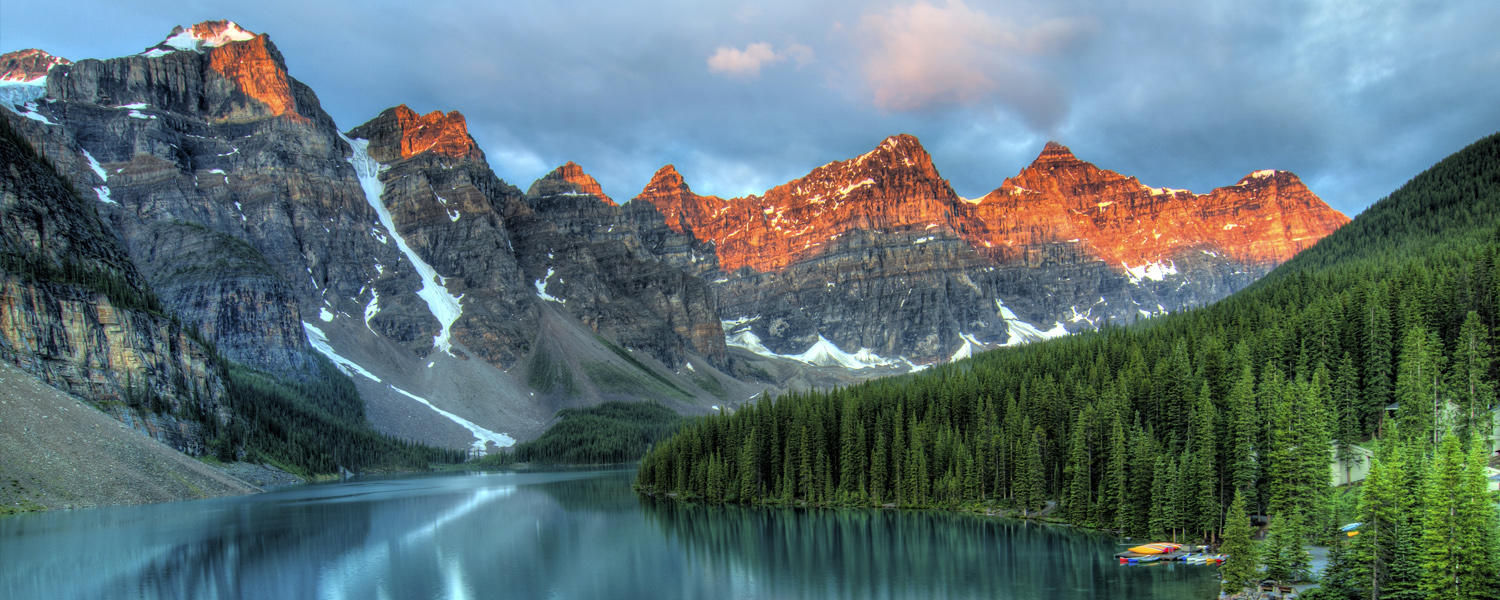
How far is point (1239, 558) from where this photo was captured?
47938 millimetres

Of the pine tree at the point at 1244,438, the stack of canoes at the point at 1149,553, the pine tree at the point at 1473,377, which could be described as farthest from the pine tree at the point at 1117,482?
the pine tree at the point at 1473,377

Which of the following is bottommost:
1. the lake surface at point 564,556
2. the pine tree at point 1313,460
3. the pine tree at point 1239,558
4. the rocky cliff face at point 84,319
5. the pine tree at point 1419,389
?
the lake surface at point 564,556

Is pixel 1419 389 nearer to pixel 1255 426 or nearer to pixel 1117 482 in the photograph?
pixel 1255 426

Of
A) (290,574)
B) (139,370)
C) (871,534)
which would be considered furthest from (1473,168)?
(139,370)

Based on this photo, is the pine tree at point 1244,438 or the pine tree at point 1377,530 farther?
the pine tree at point 1244,438

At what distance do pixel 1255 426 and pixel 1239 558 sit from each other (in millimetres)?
21519

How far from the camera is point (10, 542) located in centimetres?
7300

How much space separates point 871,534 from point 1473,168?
93051 mm

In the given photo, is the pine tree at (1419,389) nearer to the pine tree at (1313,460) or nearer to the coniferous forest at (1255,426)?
the coniferous forest at (1255,426)

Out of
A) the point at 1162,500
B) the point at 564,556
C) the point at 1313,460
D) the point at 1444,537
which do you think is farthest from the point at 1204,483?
the point at 564,556

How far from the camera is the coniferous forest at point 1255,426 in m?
41.7

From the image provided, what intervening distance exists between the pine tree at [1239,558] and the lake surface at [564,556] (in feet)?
7.27

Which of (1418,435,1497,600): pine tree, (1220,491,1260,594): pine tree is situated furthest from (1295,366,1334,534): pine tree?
(1418,435,1497,600): pine tree

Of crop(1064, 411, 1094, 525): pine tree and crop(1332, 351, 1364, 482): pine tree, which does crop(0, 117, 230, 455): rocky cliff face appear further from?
crop(1332, 351, 1364, 482): pine tree
